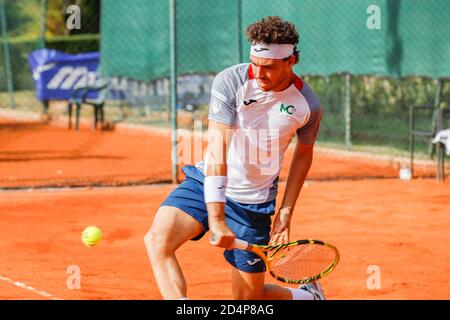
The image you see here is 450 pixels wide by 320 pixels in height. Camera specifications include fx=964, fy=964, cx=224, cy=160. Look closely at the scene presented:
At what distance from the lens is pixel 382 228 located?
841cm

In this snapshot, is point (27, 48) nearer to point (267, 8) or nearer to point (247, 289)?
point (267, 8)

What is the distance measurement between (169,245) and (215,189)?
390 mm

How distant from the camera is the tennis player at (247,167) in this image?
461cm

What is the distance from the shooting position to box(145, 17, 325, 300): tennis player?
461 centimetres

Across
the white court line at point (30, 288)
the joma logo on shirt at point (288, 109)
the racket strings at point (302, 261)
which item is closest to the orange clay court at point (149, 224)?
the white court line at point (30, 288)

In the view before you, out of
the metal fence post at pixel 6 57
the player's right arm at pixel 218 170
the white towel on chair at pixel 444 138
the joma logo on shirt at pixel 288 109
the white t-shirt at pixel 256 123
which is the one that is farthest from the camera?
the metal fence post at pixel 6 57

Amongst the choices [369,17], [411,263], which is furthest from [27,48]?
[411,263]

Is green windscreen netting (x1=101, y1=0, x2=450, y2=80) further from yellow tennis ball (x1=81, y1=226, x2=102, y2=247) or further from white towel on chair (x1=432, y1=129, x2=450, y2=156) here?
yellow tennis ball (x1=81, y1=226, x2=102, y2=247)

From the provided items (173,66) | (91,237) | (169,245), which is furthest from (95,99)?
(169,245)

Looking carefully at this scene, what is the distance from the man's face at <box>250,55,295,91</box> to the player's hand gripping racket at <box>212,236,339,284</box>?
0.84 metres

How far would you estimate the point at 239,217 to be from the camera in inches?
196

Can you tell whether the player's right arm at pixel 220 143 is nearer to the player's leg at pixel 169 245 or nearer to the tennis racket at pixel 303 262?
the player's leg at pixel 169 245

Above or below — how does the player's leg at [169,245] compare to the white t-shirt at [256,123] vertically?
below
